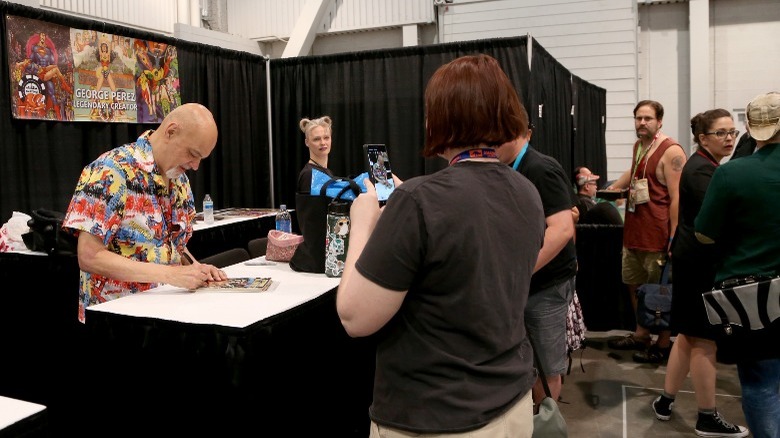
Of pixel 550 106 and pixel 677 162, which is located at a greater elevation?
pixel 550 106

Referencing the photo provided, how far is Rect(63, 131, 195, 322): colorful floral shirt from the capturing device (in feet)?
6.04

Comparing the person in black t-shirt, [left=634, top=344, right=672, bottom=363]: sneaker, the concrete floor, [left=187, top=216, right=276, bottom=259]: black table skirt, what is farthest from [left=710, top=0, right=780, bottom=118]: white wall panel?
the person in black t-shirt

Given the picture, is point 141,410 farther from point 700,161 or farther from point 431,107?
point 700,161

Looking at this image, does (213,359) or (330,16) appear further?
(330,16)

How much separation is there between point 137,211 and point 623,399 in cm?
250

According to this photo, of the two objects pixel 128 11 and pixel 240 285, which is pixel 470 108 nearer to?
pixel 240 285

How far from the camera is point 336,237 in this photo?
75.7 inches

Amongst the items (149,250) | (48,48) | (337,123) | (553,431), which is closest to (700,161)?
(553,431)

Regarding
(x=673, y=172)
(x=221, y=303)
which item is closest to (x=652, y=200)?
(x=673, y=172)

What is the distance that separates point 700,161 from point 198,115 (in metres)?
2.14

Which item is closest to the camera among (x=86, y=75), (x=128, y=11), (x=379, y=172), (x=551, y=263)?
(x=379, y=172)

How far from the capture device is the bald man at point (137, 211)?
6.06ft

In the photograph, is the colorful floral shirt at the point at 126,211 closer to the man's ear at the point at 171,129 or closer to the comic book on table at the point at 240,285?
the man's ear at the point at 171,129

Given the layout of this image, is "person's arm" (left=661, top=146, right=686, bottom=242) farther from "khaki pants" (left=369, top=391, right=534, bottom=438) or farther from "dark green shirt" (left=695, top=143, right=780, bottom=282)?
"khaki pants" (left=369, top=391, right=534, bottom=438)
